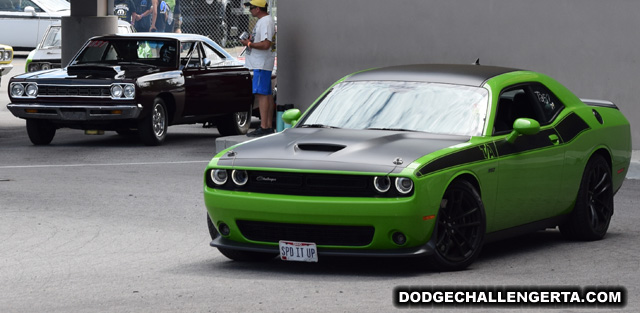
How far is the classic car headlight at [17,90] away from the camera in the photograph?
720 inches

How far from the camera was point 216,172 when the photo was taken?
332 inches

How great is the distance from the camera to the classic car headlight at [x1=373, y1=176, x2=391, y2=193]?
7.89 m

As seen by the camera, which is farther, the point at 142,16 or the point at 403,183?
the point at 142,16

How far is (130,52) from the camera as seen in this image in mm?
18984

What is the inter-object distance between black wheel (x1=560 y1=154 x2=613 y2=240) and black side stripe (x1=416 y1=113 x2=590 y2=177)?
1.07 ft

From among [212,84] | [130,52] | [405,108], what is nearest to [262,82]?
[212,84]

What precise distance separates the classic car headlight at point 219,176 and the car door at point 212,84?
10.5 m

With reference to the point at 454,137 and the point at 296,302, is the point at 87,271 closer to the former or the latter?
the point at 296,302

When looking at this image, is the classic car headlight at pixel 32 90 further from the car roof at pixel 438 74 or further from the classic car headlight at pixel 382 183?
the classic car headlight at pixel 382 183

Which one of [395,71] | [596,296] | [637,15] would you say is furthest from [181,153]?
[596,296]

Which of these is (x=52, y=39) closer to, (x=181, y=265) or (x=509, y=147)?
(x=181, y=265)

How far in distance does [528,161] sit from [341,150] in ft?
4.92

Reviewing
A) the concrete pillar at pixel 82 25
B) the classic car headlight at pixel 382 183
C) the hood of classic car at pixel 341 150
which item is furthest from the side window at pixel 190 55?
the classic car headlight at pixel 382 183

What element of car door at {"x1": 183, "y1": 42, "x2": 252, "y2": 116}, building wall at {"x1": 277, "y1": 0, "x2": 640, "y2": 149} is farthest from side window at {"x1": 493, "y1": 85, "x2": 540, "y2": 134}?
car door at {"x1": 183, "y1": 42, "x2": 252, "y2": 116}
